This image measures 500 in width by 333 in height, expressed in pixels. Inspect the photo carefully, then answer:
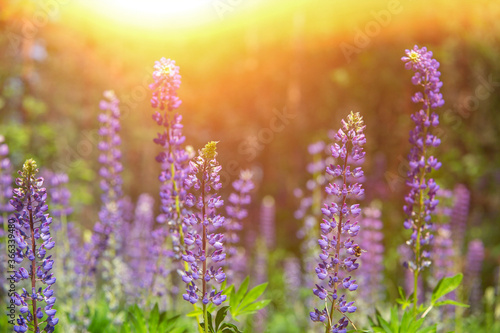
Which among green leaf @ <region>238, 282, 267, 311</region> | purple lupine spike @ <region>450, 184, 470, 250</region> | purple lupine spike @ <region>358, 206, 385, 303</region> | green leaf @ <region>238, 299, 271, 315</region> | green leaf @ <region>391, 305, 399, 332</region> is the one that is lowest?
green leaf @ <region>391, 305, 399, 332</region>

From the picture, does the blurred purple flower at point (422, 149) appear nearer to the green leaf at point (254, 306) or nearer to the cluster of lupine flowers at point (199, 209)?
the cluster of lupine flowers at point (199, 209)

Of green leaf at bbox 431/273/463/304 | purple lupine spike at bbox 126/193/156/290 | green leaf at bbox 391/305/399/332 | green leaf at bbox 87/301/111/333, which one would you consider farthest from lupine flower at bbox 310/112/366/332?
purple lupine spike at bbox 126/193/156/290

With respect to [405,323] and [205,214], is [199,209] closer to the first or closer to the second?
[205,214]

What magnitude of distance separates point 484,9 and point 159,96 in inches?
315

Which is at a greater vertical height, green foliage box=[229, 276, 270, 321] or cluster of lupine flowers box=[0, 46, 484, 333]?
cluster of lupine flowers box=[0, 46, 484, 333]

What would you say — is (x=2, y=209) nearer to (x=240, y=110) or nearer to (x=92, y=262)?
(x=92, y=262)

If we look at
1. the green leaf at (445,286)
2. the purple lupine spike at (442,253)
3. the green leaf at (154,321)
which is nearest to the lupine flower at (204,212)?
the green leaf at (154,321)

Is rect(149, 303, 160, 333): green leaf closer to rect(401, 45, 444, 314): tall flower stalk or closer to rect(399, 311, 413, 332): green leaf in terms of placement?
rect(399, 311, 413, 332): green leaf

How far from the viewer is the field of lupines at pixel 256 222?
254cm

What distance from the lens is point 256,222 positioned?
10242 millimetres

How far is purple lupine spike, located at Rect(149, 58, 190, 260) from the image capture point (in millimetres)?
2990

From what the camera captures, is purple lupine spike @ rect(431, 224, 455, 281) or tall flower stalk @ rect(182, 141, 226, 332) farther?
purple lupine spike @ rect(431, 224, 455, 281)

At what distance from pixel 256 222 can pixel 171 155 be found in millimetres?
7296

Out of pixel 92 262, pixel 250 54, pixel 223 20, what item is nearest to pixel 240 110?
pixel 250 54
